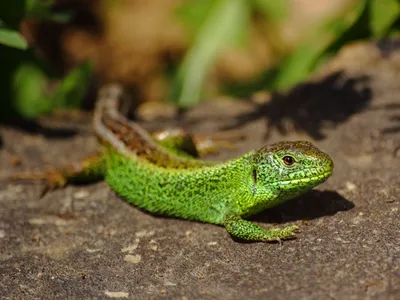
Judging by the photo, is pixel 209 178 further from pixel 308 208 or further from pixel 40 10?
pixel 40 10

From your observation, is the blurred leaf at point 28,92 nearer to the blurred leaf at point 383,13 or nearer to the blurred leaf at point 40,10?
the blurred leaf at point 40,10

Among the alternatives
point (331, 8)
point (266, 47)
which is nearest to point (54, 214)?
point (266, 47)

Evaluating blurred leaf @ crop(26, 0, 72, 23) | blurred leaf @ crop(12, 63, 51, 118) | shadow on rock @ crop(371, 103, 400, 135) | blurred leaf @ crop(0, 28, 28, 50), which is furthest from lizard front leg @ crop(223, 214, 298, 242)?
blurred leaf @ crop(12, 63, 51, 118)

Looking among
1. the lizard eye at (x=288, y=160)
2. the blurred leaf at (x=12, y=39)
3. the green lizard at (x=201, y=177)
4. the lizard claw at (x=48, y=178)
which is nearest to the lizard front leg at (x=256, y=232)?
the green lizard at (x=201, y=177)

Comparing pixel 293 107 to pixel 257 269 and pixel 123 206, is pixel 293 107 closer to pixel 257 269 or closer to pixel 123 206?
pixel 123 206

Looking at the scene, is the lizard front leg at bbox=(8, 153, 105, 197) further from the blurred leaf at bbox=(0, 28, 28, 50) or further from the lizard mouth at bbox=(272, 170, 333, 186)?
the lizard mouth at bbox=(272, 170, 333, 186)

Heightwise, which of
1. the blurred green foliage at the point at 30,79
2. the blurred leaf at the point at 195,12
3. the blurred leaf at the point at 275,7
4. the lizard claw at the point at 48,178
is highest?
the blurred leaf at the point at 275,7

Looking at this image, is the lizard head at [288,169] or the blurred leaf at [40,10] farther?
the blurred leaf at [40,10]
